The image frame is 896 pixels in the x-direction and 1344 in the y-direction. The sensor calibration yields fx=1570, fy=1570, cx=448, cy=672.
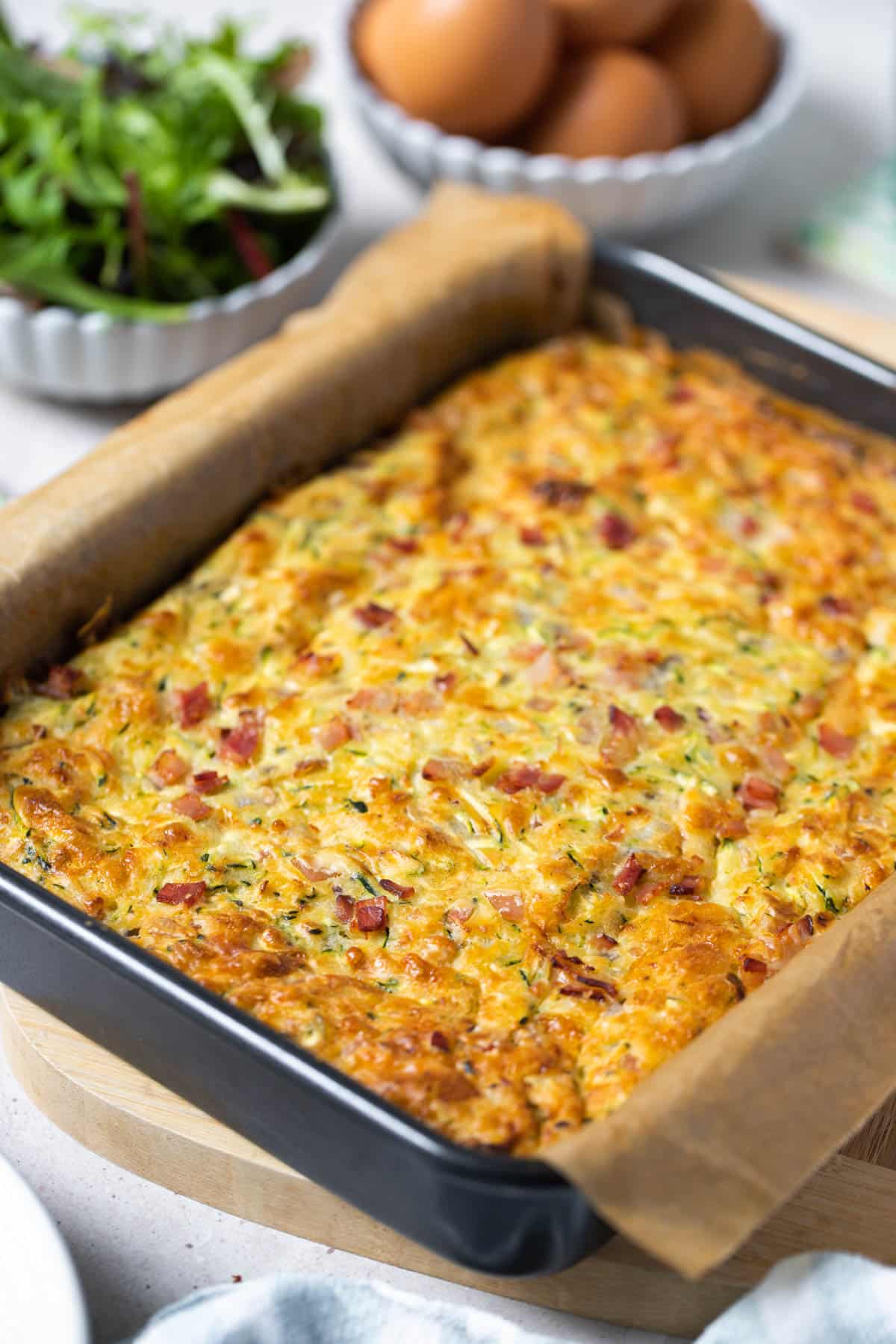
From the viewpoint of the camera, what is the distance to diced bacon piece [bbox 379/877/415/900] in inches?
99.3

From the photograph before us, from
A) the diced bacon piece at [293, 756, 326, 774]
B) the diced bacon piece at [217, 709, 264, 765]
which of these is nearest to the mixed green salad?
the diced bacon piece at [217, 709, 264, 765]

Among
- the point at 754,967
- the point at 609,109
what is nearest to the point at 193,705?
the point at 754,967

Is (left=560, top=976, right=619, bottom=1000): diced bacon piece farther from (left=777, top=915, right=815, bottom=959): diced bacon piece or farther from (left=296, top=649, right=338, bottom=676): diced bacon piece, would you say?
(left=296, top=649, right=338, bottom=676): diced bacon piece

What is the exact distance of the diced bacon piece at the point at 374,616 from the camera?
304 centimetres

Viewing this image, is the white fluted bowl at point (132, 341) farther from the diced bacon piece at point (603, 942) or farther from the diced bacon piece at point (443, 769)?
the diced bacon piece at point (603, 942)

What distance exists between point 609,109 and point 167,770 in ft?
8.01

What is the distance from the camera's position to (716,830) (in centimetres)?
267

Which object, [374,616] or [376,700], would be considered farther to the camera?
[374,616]

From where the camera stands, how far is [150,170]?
388 centimetres

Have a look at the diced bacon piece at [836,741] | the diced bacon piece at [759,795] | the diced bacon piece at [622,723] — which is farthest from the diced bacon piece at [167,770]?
the diced bacon piece at [836,741]

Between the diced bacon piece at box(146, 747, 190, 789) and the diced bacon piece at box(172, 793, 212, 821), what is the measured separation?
56 mm

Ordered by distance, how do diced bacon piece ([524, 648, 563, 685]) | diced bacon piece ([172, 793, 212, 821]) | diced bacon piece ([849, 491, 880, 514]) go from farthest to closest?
diced bacon piece ([849, 491, 880, 514]) → diced bacon piece ([524, 648, 563, 685]) → diced bacon piece ([172, 793, 212, 821])

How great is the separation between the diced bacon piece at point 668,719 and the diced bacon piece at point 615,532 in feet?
1.75

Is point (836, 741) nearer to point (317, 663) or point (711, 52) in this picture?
point (317, 663)
